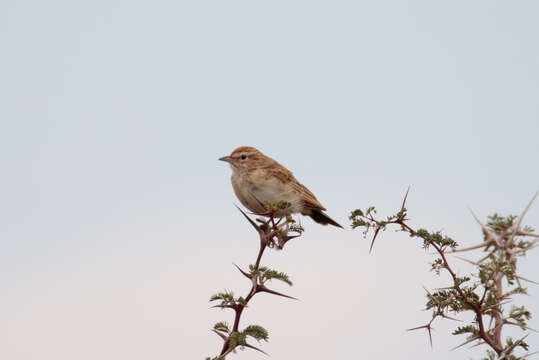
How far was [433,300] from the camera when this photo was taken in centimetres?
585

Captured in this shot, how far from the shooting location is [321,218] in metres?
9.76

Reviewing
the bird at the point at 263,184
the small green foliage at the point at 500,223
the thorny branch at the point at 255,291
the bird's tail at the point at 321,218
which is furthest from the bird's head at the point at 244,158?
the small green foliage at the point at 500,223

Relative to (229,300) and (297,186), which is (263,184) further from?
(229,300)

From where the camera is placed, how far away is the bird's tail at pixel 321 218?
9680mm

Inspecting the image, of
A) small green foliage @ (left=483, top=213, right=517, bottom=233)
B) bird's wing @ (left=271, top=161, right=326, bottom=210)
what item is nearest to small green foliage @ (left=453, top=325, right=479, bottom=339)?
small green foliage @ (left=483, top=213, right=517, bottom=233)

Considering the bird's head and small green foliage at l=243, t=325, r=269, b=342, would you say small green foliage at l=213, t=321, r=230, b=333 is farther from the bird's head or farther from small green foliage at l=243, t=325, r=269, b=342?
the bird's head

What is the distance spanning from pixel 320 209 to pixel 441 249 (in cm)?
344

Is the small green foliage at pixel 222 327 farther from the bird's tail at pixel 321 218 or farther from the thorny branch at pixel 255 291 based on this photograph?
the bird's tail at pixel 321 218

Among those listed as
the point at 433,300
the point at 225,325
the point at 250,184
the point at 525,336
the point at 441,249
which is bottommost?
the point at 225,325

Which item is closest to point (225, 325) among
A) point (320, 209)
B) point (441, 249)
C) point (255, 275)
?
point (255, 275)

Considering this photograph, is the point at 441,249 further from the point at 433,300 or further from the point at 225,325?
the point at 225,325

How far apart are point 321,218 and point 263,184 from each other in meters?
1.42

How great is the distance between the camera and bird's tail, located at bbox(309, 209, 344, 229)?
968cm

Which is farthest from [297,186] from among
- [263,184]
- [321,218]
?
[321,218]
